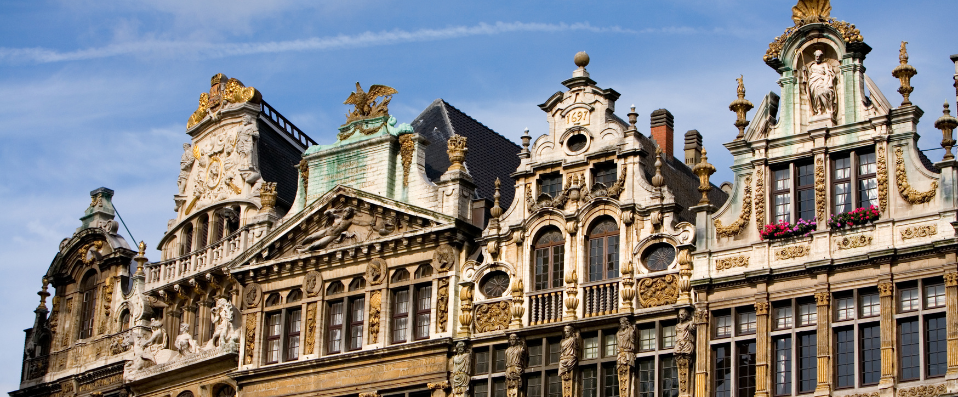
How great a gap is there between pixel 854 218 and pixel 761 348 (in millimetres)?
3138

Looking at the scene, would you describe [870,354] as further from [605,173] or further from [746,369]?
[605,173]

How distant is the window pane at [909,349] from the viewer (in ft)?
107

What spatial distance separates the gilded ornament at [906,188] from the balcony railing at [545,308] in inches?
313

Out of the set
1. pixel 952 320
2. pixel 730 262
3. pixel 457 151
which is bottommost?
pixel 952 320

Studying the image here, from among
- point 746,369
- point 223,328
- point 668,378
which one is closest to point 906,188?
point 746,369

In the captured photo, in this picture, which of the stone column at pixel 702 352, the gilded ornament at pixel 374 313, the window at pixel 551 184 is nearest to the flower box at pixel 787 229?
the stone column at pixel 702 352

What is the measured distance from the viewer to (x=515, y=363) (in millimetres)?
37875

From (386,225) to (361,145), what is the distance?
97.2 inches

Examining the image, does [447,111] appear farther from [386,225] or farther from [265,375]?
[265,375]

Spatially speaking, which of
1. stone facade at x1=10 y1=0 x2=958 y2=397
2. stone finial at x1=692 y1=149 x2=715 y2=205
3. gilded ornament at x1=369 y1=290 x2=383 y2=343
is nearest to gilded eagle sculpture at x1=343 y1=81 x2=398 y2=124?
stone facade at x1=10 y1=0 x2=958 y2=397

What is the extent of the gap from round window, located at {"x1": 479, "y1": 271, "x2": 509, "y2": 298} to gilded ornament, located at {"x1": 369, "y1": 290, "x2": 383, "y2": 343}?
2935mm

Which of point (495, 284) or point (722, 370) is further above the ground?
point (495, 284)

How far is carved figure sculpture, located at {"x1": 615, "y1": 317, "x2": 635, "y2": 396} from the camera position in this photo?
1421 inches

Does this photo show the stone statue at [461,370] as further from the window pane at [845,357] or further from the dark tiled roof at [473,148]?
the window pane at [845,357]
